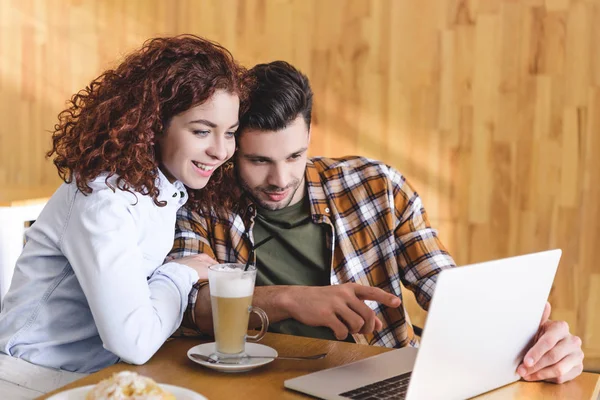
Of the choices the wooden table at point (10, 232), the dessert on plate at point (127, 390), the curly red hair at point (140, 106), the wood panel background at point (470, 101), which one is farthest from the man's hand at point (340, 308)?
the wood panel background at point (470, 101)

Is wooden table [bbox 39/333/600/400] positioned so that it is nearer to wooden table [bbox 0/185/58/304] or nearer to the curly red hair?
the curly red hair

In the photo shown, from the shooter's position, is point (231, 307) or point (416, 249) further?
point (416, 249)

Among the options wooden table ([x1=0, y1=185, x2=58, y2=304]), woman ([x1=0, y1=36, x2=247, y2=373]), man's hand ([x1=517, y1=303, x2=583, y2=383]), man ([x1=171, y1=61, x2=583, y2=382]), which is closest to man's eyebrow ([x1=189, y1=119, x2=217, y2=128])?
woman ([x1=0, y1=36, x2=247, y2=373])

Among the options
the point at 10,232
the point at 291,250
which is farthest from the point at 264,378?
the point at 10,232

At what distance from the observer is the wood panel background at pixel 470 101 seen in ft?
9.04

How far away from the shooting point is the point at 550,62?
9.03 feet

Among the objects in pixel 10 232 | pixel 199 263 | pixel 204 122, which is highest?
pixel 204 122

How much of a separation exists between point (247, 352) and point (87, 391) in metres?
0.31

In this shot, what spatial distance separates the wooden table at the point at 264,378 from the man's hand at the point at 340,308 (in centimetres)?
4

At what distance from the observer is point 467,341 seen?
102 centimetres

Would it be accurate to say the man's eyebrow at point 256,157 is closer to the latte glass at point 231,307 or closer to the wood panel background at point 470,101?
the latte glass at point 231,307

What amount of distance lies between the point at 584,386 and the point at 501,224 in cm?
168

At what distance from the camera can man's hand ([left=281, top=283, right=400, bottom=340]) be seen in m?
1.32

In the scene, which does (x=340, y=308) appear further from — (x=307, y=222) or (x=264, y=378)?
(x=307, y=222)
